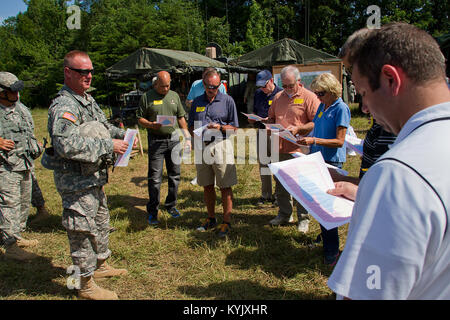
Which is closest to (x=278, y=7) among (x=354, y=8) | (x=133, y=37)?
(x=354, y=8)

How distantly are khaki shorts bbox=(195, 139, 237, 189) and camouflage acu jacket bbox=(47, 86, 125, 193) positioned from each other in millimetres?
1576

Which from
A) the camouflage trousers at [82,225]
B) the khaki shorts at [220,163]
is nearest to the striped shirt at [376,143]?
the khaki shorts at [220,163]

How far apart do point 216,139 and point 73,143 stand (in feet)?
6.58

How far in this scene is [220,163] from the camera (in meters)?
4.11

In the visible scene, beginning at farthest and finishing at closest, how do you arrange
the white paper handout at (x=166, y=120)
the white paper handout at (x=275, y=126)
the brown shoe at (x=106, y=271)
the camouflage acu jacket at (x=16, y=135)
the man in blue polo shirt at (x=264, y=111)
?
the man in blue polo shirt at (x=264, y=111) → the white paper handout at (x=166, y=120) → the camouflage acu jacket at (x=16, y=135) → the white paper handout at (x=275, y=126) → the brown shoe at (x=106, y=271)

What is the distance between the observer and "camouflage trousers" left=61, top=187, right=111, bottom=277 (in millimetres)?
2678

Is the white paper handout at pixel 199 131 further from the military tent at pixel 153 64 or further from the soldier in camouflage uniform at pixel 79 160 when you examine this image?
the military tent at pixel 153 64

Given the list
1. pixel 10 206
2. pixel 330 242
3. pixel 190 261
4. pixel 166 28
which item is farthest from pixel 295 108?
pixel 166 28

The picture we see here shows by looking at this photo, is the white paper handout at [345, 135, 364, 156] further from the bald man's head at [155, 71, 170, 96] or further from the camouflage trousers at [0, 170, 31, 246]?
the camouflage trousers at [0, 170, 31, 246]

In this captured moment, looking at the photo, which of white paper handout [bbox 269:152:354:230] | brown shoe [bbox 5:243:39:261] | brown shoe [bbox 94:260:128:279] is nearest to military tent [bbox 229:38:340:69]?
brown shoe [bbox 94:260:128:279]

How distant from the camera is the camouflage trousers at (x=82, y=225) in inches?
105

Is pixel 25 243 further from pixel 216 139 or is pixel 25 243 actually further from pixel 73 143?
pixel 216 139

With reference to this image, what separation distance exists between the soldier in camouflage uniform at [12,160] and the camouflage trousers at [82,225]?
150 centimetres

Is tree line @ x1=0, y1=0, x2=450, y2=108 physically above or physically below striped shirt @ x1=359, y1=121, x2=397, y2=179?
above
